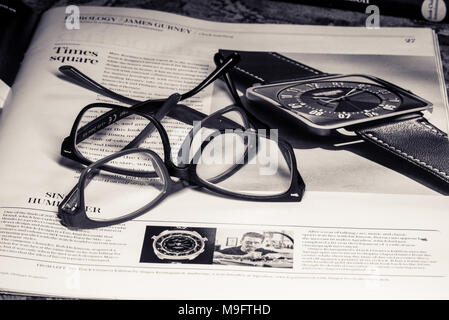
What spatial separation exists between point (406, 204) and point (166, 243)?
0.19m

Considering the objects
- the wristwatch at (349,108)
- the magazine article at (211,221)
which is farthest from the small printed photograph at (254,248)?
the wristwatch at (349,108)

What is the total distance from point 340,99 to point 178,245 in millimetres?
216

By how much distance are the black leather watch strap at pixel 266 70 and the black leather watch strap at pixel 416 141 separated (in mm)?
101

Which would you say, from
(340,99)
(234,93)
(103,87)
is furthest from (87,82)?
(340,99)

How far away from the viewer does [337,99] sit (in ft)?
1.90

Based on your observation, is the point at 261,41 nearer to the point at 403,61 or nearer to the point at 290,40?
the point at 290,40

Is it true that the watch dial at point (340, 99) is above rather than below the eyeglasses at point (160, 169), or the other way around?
above

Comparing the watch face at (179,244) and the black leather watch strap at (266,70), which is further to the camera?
the black leather watch strap at (266,70)

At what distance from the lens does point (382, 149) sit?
54 centimetres

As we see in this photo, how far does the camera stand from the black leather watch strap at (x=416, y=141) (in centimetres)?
52

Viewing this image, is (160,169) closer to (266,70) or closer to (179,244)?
(179,244)

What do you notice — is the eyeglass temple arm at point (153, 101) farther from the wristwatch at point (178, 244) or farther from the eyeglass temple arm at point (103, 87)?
the wristwatch at point (178, 244)
